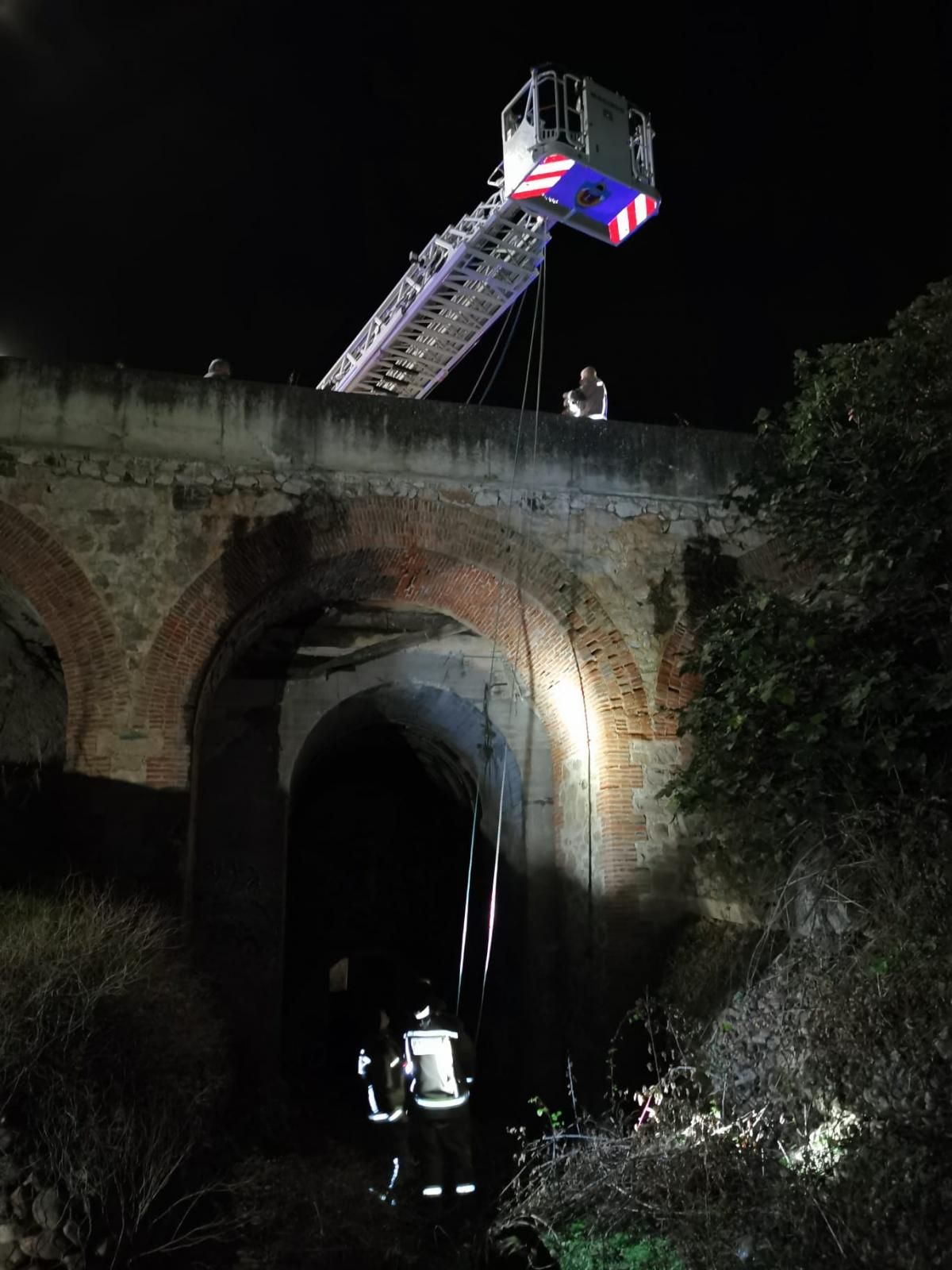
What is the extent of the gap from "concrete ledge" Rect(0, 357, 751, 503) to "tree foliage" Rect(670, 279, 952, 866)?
2497 mm

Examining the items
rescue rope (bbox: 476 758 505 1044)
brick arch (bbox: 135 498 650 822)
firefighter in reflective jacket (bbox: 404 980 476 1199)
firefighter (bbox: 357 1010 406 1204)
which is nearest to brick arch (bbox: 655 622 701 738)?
brick arch (bbox: 135 498 650 822)

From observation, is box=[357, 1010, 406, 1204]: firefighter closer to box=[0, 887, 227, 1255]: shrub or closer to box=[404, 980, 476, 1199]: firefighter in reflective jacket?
box=[404, 980, 476, 1199]: firefighter in reflective jacket

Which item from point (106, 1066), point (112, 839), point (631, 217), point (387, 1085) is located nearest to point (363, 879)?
point (387, 1085)

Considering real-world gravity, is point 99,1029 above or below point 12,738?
below

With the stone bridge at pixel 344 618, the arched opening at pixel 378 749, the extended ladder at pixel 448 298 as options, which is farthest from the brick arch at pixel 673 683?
the extended ladder at pixel 448 298

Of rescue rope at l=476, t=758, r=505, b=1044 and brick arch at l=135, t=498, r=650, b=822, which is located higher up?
brick arch at l=135, t=498, r=650, b=822

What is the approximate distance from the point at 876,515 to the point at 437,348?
12.4 meters

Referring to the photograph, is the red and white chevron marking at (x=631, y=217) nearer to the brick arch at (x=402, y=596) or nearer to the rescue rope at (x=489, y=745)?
the rescue rope at (x=489, y=745)

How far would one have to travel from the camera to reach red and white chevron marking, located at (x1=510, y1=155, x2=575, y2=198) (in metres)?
13.0

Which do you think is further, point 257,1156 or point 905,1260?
point 257,1156

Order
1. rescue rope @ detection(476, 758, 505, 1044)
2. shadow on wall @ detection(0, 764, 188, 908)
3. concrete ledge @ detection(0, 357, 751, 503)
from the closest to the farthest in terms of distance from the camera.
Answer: shadow on wall @ detection(0, 764, 188, 908)
concrete ledge @ detection(0, 357, 751, 503)
rescue rope @ detection(476, 758, 505, 1044)

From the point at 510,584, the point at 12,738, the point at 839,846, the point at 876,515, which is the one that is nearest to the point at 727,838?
the point at 839,846

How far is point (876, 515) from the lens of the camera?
565 cm

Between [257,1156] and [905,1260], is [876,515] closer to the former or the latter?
[905,1260]
